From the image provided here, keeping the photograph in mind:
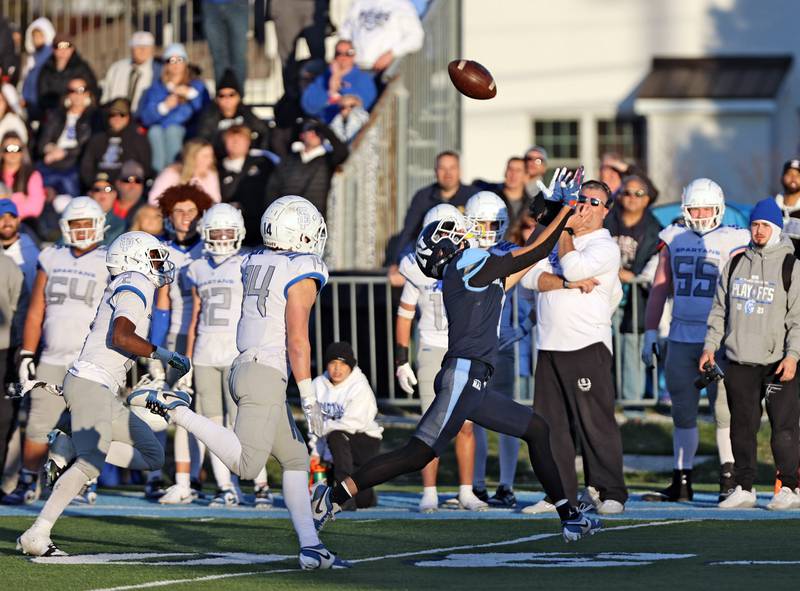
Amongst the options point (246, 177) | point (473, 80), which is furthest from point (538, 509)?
point (246, 177)

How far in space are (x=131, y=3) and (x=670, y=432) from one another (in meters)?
8.92

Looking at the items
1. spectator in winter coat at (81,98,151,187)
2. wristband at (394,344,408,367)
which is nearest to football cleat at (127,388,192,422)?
wristband at (394,344,408,367)

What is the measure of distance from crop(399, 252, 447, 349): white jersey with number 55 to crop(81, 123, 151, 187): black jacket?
17.0ft

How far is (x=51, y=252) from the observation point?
12055 mm

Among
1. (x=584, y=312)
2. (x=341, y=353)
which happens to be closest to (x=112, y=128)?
(x=341, y=353)

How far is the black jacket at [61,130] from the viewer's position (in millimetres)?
16828

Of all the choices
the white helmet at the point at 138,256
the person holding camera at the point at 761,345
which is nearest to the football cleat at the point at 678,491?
the person holding camera at the point at 761,345

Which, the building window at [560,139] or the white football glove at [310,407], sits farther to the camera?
the building window at [560,139]

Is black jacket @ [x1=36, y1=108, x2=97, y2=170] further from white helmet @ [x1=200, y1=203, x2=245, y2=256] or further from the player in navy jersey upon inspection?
the player in navy jersey

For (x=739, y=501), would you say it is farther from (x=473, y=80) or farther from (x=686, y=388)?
(x=473, y=80)

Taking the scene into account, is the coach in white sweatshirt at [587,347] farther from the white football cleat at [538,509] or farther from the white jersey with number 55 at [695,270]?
the white jersey with number 55 at [695,270]

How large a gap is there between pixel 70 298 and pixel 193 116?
17.0 feet

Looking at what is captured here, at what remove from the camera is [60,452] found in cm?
970

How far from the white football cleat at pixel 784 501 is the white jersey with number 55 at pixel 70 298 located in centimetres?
462
